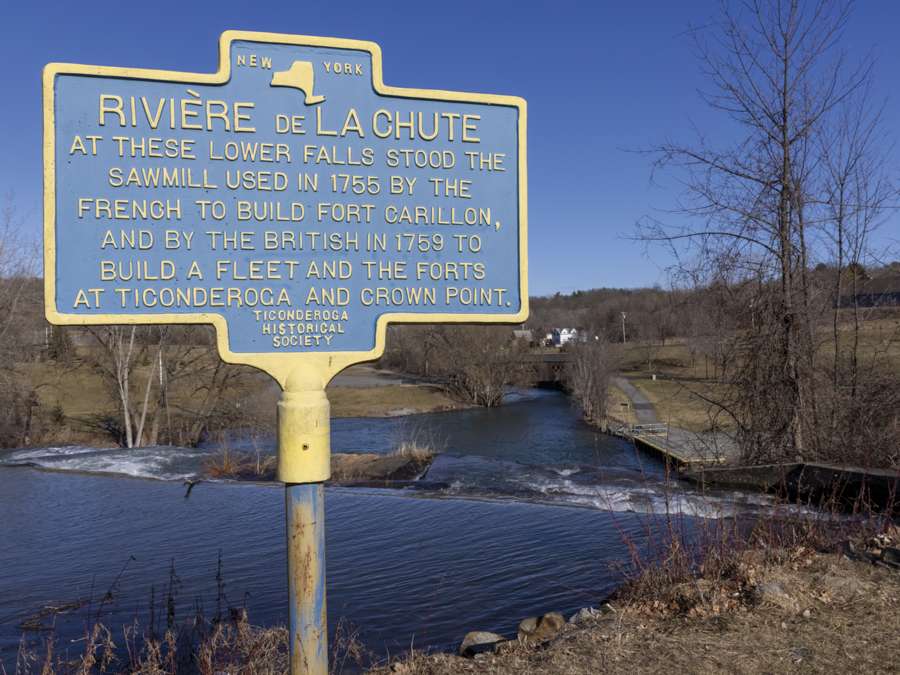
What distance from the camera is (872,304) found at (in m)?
11.5

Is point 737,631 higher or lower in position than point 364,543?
higher

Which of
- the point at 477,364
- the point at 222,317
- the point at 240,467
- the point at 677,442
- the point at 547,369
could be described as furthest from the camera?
the point at 547,369

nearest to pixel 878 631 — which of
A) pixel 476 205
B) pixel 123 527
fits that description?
pixel 476 205

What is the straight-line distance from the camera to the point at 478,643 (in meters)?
5.56

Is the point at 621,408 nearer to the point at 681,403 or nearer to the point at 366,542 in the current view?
the point at 681,403

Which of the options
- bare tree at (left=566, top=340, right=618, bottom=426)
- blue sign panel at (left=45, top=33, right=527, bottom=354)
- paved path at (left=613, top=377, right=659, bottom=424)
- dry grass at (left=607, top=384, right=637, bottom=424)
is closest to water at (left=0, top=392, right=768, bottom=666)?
blue sign panel at (left=45, top=33, right=527, bottom=354)

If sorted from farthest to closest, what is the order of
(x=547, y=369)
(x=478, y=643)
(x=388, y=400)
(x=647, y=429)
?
1. (x=547, y=369)
2. (x=388, y=400)
3. (x=647, y=429)
4. (x=478, y=643)

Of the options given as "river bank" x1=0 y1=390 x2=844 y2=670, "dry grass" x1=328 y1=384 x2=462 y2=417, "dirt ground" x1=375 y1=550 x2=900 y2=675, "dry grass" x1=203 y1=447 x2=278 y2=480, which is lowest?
"dry grass" x1=328 y1=384 x2=462 y2=417

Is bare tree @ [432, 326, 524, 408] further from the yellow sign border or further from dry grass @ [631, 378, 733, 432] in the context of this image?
the yellow sign border

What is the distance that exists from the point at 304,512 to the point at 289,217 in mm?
1428

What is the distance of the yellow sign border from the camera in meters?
3.33

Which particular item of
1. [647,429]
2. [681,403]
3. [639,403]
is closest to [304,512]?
[647,429]

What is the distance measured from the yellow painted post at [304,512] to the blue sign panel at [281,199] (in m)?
0.30

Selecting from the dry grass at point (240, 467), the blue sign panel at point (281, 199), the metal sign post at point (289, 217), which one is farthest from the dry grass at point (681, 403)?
the dry grass at point (240, 467)
